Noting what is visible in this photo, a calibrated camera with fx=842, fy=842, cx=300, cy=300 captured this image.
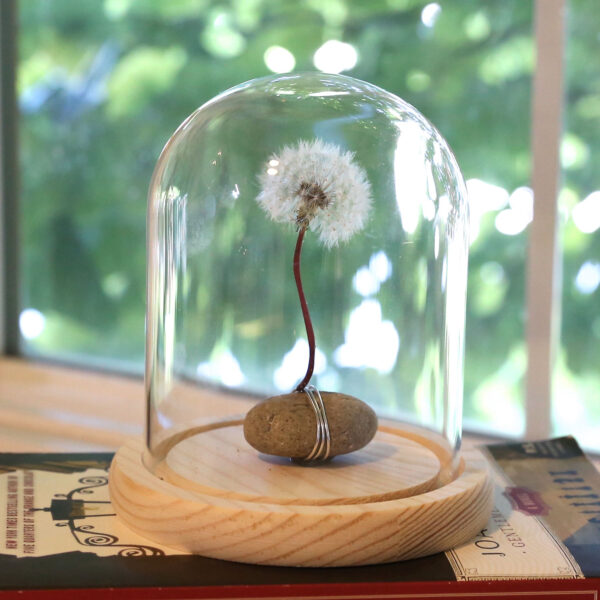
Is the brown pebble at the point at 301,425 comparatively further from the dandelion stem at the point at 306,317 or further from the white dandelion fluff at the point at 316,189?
the white dandelion fluff at the point at 316,189

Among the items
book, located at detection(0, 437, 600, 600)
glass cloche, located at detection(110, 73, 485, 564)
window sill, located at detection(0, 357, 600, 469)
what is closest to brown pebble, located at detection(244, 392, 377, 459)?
glass cloche, located at detection(110, 73, 485, 564)

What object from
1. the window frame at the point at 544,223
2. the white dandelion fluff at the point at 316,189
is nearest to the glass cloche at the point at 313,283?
the white dandelion fluff at the point at 316,189

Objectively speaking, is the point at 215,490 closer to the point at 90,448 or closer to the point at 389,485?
the point at 389,485

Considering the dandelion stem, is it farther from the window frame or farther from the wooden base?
the window frame

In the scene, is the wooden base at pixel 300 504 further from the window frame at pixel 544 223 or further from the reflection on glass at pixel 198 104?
the window frame at pixel 544 223

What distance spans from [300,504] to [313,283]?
0.21 m

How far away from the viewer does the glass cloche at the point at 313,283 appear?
0.63m

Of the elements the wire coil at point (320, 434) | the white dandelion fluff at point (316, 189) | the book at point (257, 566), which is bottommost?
the book at point (257, 566)

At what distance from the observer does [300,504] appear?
1.81 feet

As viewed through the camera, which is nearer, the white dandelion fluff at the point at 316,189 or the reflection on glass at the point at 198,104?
the white dandelion fluff at the point at 316,189

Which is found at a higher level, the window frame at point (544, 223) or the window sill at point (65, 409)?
the window frame at point (544, 223)

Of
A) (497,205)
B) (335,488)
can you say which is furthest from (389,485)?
(497,205)

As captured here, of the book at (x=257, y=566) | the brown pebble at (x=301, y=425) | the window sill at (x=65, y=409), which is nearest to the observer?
the book at (x=257, y=566)

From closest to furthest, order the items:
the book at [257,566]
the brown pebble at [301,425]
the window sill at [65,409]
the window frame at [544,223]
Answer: the book at [257,566] < the brown pebble at [301,425] < the window frame at [544,223] < the window sill at [65,409]
